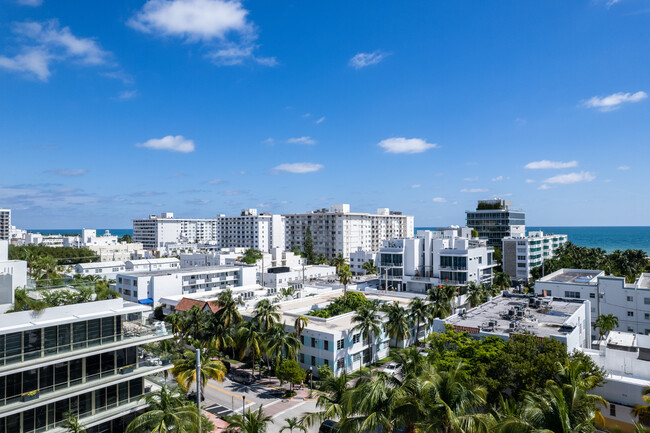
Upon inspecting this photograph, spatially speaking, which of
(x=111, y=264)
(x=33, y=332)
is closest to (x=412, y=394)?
(x=33, y=332)

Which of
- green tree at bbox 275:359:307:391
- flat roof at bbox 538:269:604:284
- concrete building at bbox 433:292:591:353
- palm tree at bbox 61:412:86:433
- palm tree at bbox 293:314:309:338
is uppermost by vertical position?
flat roof at bbox 538:269:604:284

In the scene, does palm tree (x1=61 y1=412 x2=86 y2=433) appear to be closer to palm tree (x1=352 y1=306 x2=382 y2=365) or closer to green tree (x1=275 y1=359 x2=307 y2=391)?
green tree (x1=275 y1=359 x2=307 y2=391)

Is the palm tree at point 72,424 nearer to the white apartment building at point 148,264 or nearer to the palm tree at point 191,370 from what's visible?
the palm tree at point 191,370


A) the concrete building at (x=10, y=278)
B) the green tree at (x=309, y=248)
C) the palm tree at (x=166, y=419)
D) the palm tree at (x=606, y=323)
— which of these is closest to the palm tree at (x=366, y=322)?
the palm tree at (x=166, y=419)

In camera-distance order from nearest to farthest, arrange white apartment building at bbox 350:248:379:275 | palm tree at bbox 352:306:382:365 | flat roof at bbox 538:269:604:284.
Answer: palm tree at bbox 352:306:382:365 → flat roof at bbox 538:269:604:284 → white apartment building at bbox 350:248:379:275

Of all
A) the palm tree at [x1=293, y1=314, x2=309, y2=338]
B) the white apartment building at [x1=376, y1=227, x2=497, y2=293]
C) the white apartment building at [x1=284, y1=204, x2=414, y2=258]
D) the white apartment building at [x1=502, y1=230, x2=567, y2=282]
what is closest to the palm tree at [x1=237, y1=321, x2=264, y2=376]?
the palm tree at [x1=293, y1=314, x2=309, y2=338]

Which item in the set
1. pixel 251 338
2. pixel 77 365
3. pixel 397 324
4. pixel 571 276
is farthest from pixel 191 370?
pixel 571 276

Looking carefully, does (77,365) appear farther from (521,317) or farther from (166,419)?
(521,317)
